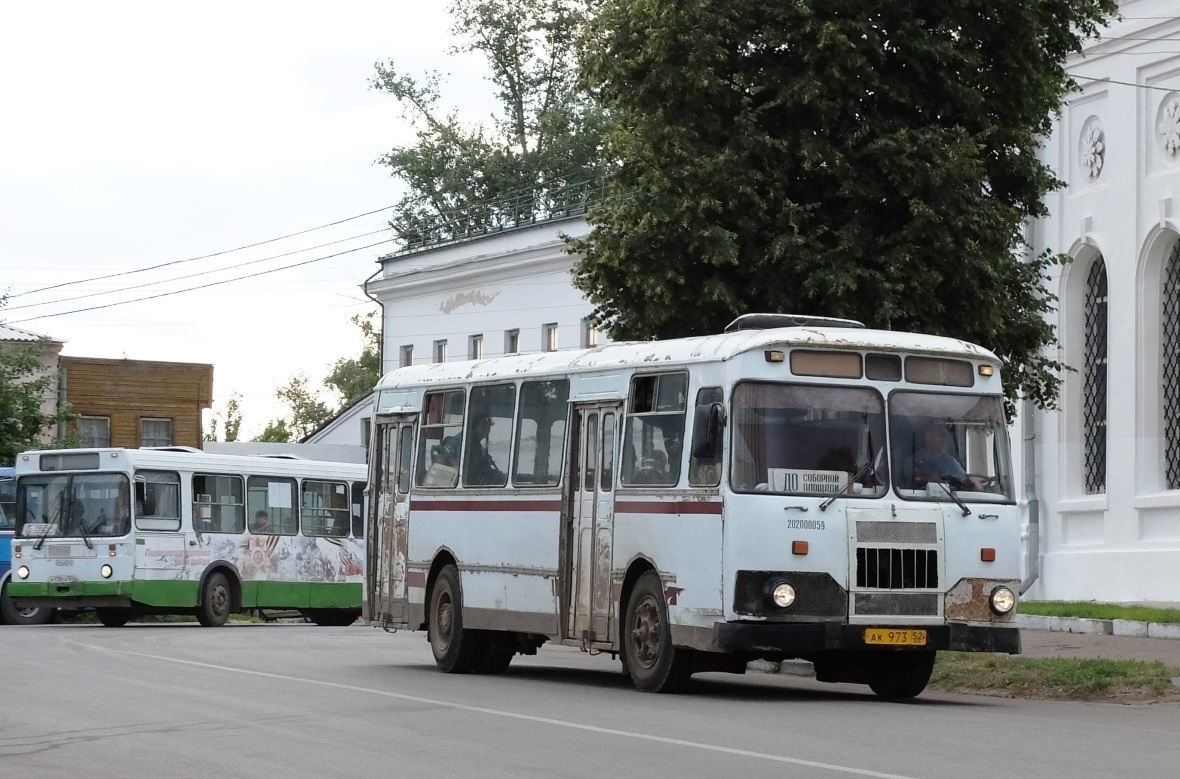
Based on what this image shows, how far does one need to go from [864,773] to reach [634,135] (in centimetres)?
1195

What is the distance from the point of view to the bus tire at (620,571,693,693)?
643 inches

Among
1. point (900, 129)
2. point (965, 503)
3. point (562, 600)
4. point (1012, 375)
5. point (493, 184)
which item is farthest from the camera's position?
point (493, 184)

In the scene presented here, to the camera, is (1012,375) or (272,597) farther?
(272,597)

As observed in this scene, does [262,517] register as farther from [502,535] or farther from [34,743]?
[34,743]

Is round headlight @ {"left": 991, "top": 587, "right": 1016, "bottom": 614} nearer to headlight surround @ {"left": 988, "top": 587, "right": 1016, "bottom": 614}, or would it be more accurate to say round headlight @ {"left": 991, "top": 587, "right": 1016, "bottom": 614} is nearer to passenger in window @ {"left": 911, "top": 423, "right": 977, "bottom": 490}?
headlight surround @ {"left": 988, "top": 587, "right": 1016, "bottom": 614}

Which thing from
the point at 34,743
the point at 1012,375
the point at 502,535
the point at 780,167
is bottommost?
the point at 34,743

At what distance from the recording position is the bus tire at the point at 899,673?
1647cm

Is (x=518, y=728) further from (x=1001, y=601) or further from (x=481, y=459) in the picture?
(x=481, y=459)

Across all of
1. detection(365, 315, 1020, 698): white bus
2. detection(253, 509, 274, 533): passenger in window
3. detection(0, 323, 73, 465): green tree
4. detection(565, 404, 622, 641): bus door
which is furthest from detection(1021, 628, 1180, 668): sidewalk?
detection(0, 323, 73, 465): green tree

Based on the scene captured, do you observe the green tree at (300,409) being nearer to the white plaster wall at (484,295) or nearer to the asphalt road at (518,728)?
the white plaster wall at (484,295)

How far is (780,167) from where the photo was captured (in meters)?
21.0

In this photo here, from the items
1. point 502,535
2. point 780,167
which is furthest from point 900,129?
point 502,535

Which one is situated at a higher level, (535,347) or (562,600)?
(535,347)

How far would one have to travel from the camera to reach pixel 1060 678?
17469mm
